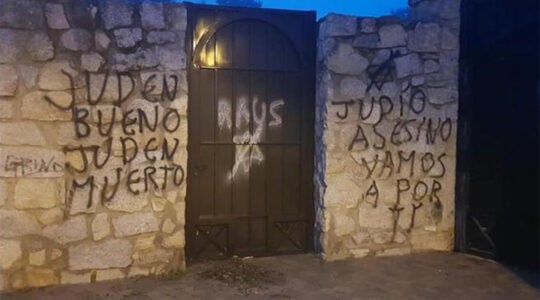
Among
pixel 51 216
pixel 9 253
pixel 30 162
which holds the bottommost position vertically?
pixel 9 253

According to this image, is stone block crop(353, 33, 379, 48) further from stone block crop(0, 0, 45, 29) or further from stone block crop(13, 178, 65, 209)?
stone block crop(13, 178, 65, 209)

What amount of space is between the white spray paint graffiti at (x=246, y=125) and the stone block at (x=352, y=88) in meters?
0.65

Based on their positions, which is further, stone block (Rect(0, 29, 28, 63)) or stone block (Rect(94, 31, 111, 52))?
stone block (Rect(94, 31, 111, 52))

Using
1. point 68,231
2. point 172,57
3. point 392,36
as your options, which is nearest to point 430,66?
point 392,36

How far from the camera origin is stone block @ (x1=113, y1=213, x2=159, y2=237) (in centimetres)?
416

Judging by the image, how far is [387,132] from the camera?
4.95m

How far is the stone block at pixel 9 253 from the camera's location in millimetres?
3840

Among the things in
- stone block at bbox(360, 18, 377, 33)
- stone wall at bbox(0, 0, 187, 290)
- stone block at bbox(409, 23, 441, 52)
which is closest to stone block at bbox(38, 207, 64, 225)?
stone wall at bbox(0, 0, 187, 290)

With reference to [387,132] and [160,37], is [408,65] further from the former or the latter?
[160,37]

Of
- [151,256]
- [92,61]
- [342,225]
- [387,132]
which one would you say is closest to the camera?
[92,61]

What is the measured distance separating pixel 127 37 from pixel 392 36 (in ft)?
8.54

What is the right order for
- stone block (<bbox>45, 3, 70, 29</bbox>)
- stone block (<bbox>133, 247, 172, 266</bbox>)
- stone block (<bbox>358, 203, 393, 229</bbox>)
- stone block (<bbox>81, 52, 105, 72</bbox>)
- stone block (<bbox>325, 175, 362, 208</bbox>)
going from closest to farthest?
stone block (<bbox>45, 3, 70, 29</bbox>) → stone block (<bbox>81, 52, 105, 72</bbox>) → stone block (<bbox>133, 247, 172, 266</bbox>) → stone block (<bbox>325, 175, 362, 208</bbox>) → stone block (<bbox>358, 203, 393, 229</bbox>)

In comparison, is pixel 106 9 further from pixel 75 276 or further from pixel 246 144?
pixel 75 276

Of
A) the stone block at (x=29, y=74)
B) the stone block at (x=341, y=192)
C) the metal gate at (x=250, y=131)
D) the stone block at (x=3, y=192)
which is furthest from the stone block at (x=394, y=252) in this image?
the stone block at (x=29, y=74)
